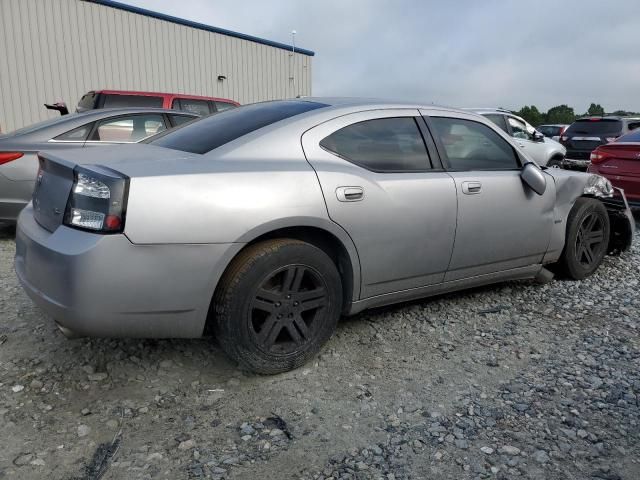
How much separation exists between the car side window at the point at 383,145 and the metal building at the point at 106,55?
527 inches

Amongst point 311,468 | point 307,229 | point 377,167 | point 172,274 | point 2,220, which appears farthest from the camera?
point 2,220

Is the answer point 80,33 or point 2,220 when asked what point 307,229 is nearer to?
point 2,220

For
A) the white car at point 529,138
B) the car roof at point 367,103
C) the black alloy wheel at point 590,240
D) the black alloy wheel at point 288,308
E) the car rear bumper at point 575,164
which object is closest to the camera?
the black alloy wheel at point 288,308

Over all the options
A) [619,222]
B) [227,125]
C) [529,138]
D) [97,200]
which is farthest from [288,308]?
[529,138]

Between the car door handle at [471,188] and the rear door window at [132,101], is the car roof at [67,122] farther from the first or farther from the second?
the car door handle at [471,188]

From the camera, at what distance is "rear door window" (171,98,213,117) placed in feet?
30.1

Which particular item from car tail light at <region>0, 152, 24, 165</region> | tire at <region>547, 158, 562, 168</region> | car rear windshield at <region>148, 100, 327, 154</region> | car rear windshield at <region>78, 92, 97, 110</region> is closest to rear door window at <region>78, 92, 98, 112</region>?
car rear windshield at <region>78, 92, 97, 110</region>

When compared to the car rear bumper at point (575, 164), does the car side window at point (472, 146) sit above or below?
above

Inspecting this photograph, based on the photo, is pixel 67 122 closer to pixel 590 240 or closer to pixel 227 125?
pixel 227 125

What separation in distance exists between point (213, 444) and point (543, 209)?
2.82 m

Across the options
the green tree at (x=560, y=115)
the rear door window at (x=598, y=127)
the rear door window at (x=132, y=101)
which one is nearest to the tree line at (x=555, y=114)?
the green tree at (x=560, y=115)

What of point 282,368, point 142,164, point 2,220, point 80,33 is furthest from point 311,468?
point 80,33

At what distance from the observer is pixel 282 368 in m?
2.72

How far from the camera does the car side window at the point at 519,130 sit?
10883mm
